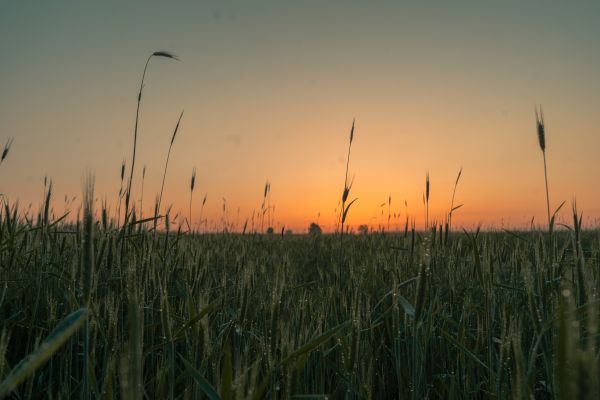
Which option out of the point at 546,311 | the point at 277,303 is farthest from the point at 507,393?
the point at 277,303

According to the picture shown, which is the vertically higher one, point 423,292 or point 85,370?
point 423,292

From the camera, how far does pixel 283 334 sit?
121 cm

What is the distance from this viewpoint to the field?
0.75 meters

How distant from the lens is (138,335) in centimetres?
65

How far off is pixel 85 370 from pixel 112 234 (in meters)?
1.01

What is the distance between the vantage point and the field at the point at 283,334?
750 mm

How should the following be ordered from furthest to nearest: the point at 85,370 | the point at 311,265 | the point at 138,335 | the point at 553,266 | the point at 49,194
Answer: the point at 311,265
the point at 49,194
the point at 553,266
the point at 85,370
the point at 138,335

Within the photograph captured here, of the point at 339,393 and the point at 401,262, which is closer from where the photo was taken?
the point at 339,393

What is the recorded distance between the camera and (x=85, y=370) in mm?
850

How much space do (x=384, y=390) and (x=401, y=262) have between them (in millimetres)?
1550

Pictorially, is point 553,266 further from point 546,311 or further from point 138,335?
point 138,335

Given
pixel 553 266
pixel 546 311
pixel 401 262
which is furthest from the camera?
pixel 401 262

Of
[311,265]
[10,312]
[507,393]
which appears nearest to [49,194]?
[10,312]

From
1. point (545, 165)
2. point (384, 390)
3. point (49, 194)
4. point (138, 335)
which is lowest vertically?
point (384, 390)
